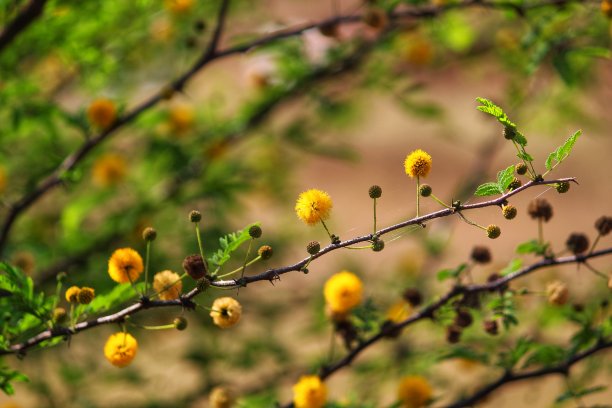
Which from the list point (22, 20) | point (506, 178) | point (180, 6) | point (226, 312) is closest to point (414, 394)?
point (226, 312)

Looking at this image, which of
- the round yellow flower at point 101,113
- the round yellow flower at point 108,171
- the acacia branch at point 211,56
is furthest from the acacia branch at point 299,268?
the round yellow flower at point 108,171

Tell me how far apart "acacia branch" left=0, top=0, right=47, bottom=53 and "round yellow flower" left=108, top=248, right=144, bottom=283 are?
127cm

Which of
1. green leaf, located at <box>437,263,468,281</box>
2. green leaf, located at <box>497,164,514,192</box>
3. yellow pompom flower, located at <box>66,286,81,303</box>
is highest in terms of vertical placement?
green leaf, located at <box>497,164,514,192</box>

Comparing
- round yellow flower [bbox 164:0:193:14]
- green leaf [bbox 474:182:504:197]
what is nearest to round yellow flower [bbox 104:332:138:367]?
green leaf [bbox 474:182:504:197]

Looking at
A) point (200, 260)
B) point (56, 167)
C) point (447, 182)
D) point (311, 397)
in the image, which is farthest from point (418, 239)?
point (447, 182)

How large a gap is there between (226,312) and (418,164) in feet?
1.81

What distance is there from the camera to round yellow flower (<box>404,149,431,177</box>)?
1424mm

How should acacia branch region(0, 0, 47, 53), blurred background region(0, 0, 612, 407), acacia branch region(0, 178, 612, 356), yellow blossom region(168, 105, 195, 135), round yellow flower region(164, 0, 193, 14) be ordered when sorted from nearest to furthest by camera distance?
acacia branch region(0, 178, 612, 356) < acacia branch region(0, 0, 47, 53) < blurred background region(0, 0, 612, 407) < round yellow flower region(164, 0, 193, 14) < yellow blossom region(168, 105, 195, 135)

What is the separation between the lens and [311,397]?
180 centimetres

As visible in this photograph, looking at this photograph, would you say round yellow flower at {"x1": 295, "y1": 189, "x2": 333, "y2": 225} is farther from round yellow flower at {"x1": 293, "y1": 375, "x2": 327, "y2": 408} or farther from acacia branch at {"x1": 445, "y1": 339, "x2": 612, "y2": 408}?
acacia branch at {"x1": 445, "y1": 339, "x2": 612, "y2": 408}

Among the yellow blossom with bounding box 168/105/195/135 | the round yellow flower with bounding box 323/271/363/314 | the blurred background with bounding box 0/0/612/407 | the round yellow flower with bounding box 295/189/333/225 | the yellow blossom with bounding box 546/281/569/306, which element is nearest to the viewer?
the round yellow flower with bounding box 295/189/333/225

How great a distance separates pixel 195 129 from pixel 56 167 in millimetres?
1176

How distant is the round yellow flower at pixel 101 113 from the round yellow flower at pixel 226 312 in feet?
4.67

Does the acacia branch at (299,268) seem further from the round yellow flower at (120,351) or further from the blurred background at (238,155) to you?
the blurred background at (238,155)
